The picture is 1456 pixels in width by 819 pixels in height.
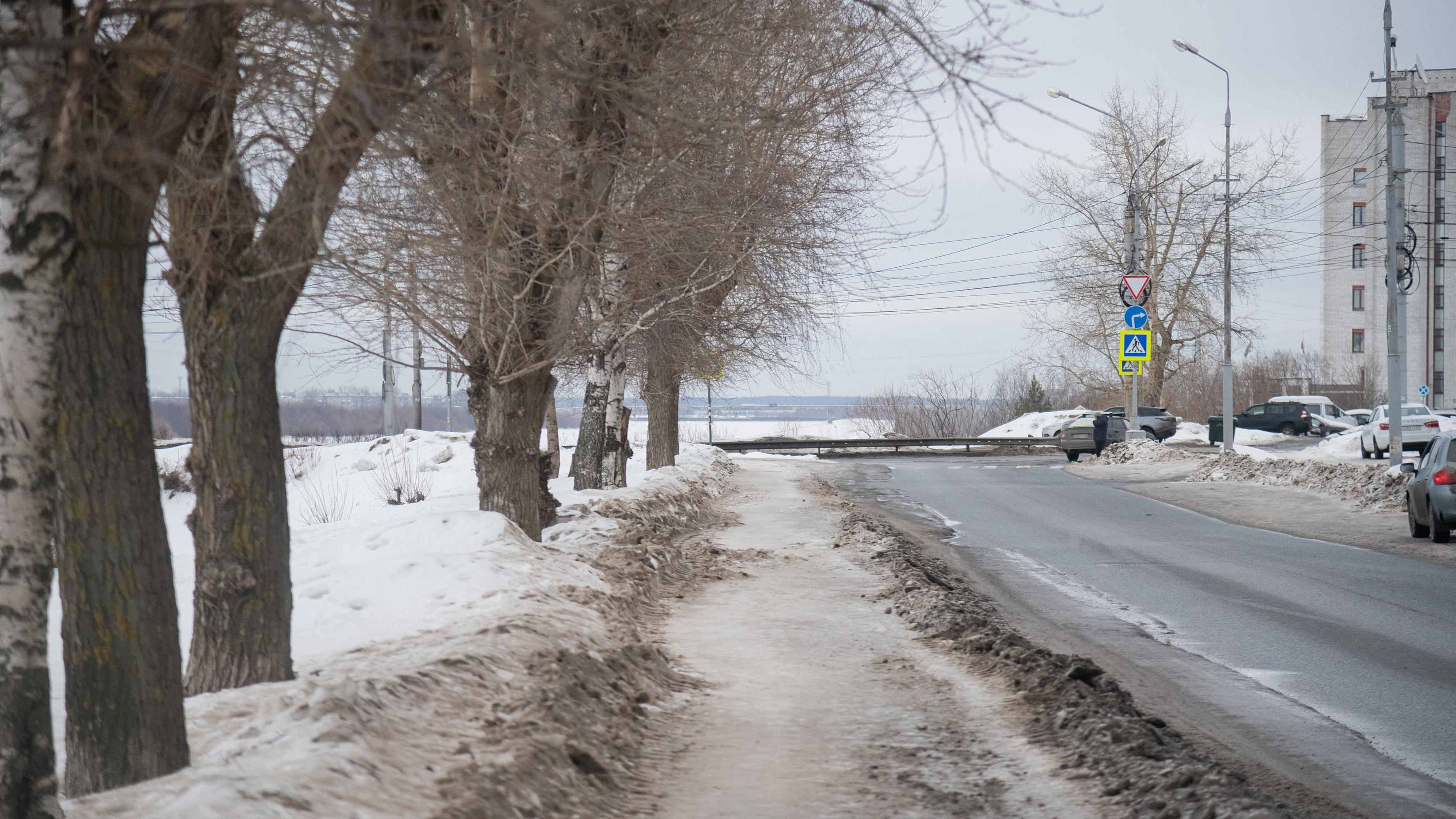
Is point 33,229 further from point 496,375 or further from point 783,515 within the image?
point 783,515

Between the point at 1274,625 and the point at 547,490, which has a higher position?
the point at 547,490

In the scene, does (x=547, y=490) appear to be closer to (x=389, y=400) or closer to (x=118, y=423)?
(x=118, y=423)

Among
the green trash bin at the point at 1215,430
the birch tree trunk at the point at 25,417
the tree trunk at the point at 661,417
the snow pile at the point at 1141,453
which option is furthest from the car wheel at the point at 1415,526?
the green trash bin at the point at 1215,430

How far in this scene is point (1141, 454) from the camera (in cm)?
3388

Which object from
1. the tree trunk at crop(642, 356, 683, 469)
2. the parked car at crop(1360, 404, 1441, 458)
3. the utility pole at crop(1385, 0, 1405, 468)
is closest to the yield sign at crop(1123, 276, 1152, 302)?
the utility pole at crop(1385, 0, 1405, 468)

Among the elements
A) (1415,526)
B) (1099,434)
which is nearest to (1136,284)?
(1099,434)

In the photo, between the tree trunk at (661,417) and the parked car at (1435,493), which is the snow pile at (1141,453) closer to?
the tree trunk at (661,417)

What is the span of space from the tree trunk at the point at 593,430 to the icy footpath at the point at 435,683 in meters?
4.34

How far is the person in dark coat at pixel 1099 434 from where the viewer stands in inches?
1473

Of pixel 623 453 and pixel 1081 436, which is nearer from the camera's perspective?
pixel 623 453

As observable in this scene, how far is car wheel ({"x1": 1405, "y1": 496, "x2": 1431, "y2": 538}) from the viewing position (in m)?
15.2

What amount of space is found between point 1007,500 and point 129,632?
1974cm

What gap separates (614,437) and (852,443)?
28012 millimetres

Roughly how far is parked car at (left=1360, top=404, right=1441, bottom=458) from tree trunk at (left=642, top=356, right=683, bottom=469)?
21937 millimetres
